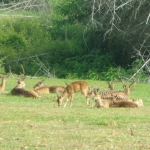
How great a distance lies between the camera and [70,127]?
1144 centimetres

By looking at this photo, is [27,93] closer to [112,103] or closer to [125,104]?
[112,103]

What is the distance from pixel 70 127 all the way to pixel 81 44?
18860mm

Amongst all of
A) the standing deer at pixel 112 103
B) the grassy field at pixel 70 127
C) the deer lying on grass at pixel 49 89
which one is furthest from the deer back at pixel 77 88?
the deer lying on grass at pixel 49 89

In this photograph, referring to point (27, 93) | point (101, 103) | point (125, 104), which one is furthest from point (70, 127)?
point (27, 93)

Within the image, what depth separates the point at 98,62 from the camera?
28719 mm

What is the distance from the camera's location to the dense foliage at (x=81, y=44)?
2692 centimetres

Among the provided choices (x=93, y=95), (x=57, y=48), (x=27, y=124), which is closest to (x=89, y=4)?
(x=57, y=48)

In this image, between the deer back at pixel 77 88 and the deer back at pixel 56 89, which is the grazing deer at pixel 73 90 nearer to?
the deer back at pixel 77 88

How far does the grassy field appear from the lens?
9523 millimetres

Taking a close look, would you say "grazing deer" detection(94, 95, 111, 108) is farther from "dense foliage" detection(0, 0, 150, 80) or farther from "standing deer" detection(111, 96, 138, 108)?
"dense foliage" detection(0, 0, 150, 80)

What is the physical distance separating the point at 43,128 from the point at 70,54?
20.6 metres

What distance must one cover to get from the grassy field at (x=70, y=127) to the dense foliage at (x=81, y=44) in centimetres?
1035

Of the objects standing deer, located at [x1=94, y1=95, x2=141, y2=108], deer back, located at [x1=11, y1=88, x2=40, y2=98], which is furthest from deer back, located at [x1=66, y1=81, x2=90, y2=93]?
deer back, located at [x1=11, y1=88, x2=40, y2=98]

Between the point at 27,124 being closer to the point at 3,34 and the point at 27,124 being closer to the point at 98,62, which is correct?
the point at 98,62
